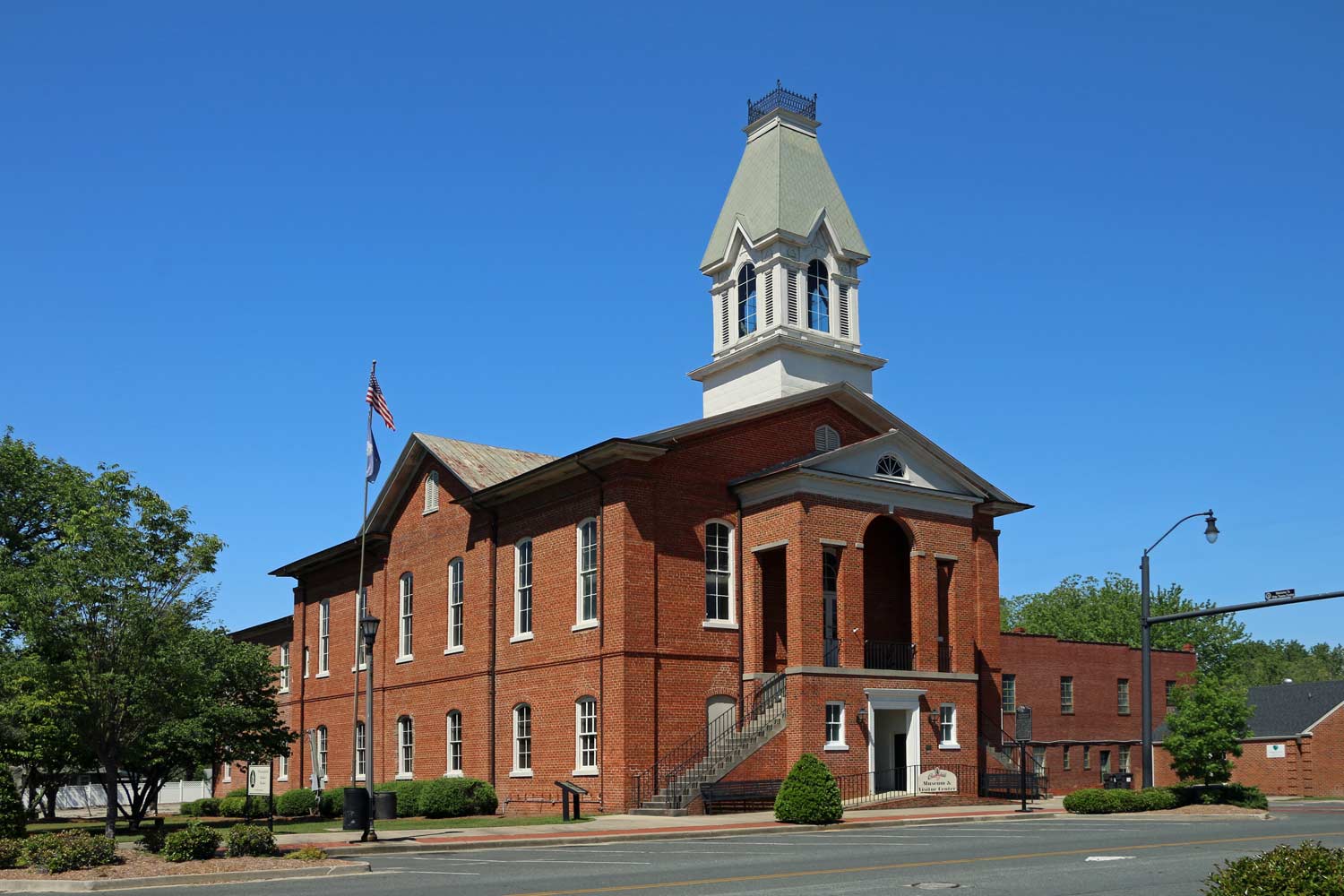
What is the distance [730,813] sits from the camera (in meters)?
31.9

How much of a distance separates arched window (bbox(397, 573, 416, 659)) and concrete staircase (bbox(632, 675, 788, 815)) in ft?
50.9

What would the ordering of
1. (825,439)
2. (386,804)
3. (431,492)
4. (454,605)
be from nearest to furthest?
(386,804) → (825,439) → (454,605) → (431,492)

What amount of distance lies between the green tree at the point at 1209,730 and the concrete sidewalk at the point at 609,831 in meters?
9.12

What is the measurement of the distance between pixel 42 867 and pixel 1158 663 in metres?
50.9

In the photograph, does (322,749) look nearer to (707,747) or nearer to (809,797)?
Result: (707,747)

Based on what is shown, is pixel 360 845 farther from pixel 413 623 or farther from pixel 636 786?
pixel 413 623

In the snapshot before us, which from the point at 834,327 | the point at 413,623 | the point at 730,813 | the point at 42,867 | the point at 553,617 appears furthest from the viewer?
the point at 413,623

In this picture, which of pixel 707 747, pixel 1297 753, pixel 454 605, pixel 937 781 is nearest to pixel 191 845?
pixel 707 747

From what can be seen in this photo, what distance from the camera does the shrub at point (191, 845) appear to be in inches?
803

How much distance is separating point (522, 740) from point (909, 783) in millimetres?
11396

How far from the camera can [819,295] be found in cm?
4331

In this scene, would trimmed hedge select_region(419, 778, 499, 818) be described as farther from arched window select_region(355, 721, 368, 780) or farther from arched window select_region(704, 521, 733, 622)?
arched window select_region(355, 721, 368, 780)

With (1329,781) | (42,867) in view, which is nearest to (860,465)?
(42,867)

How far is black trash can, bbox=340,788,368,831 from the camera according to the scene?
2581 cm
